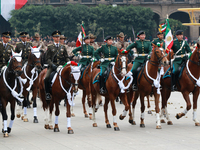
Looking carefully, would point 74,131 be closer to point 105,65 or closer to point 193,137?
point 105,65

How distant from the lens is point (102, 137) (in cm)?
1105

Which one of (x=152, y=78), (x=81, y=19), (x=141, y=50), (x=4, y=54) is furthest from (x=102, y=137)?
(x=81, y=19)

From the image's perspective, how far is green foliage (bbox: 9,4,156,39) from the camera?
7100cm

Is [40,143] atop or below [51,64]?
below

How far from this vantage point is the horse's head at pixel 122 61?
37.9 feet

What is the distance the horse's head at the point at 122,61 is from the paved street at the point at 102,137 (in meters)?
1.80

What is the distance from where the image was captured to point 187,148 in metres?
9.59

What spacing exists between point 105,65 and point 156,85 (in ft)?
5.67

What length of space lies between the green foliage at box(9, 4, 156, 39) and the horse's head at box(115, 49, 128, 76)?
58607mm

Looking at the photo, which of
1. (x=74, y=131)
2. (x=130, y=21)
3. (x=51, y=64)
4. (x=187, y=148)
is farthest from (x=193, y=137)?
(x=130, y=21)

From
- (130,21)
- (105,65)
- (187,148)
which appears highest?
(130,21)

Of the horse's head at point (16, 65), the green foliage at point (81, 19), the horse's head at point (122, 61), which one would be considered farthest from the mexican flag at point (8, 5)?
the horse's head at point (16, 65)

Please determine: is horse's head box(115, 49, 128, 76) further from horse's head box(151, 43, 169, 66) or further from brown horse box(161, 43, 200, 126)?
brown horse box(161, 43, 200, 126)

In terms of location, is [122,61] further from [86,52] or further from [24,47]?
[24,47]
